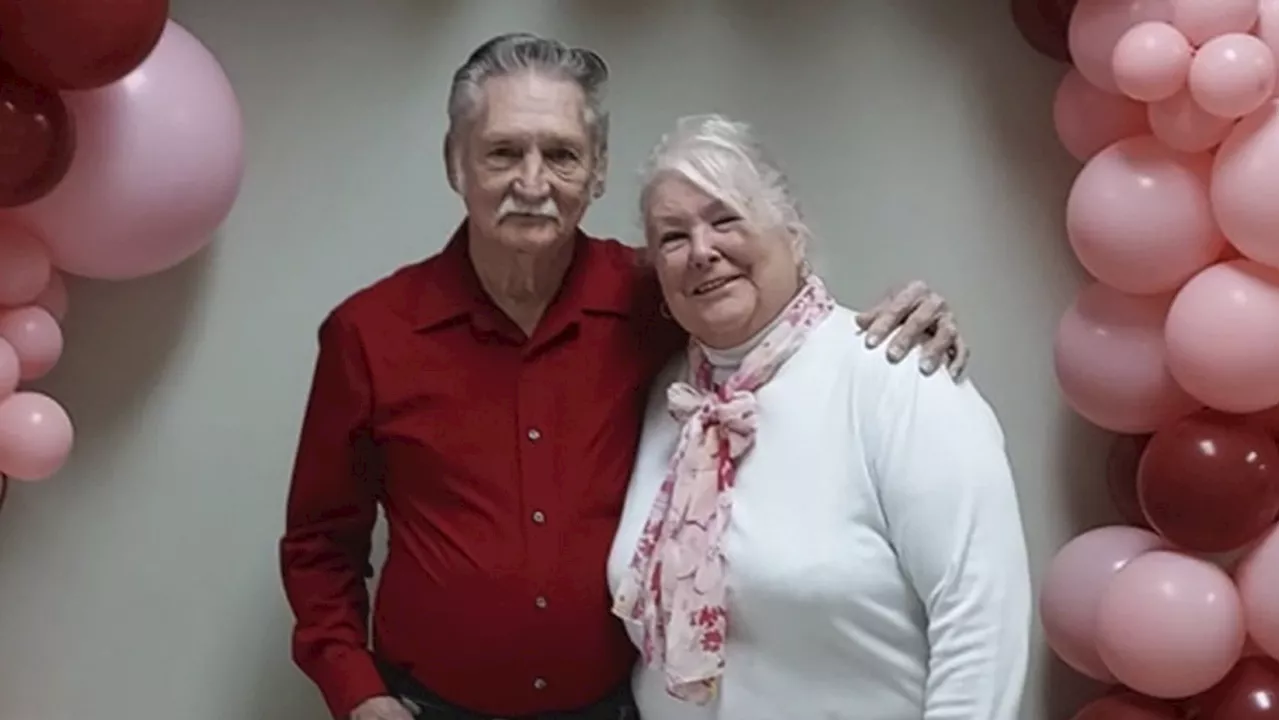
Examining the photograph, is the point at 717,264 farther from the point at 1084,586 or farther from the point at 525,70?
the point at 1084,586

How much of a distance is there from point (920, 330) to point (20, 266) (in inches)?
43.2

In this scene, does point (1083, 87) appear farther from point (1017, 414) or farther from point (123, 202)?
point (123, 202)

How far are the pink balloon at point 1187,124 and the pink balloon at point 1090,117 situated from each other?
0.12 meters

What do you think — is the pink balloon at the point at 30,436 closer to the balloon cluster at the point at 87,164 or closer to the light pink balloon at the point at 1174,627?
the balloon cluster at the point at 87,164

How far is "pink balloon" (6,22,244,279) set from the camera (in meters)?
2.13

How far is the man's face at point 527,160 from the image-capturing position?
2039 mm

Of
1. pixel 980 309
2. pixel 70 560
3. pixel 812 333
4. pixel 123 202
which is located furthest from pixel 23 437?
pixel 980 309

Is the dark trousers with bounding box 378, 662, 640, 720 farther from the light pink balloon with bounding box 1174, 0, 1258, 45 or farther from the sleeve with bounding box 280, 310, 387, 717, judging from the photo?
the light pink balloon with bounding box 1174, 0, 1258, 45

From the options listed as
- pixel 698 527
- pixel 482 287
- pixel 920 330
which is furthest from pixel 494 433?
pixel 920 330

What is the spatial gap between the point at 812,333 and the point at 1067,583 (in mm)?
607

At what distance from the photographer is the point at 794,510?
75.2 inches

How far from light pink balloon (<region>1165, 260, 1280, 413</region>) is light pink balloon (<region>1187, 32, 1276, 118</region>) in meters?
0.20

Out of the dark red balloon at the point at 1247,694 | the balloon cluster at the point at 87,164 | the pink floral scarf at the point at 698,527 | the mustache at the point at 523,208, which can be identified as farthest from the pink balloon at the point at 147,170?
the dark red balloon at the point at 1247,694

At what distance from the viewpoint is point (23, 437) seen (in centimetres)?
207
